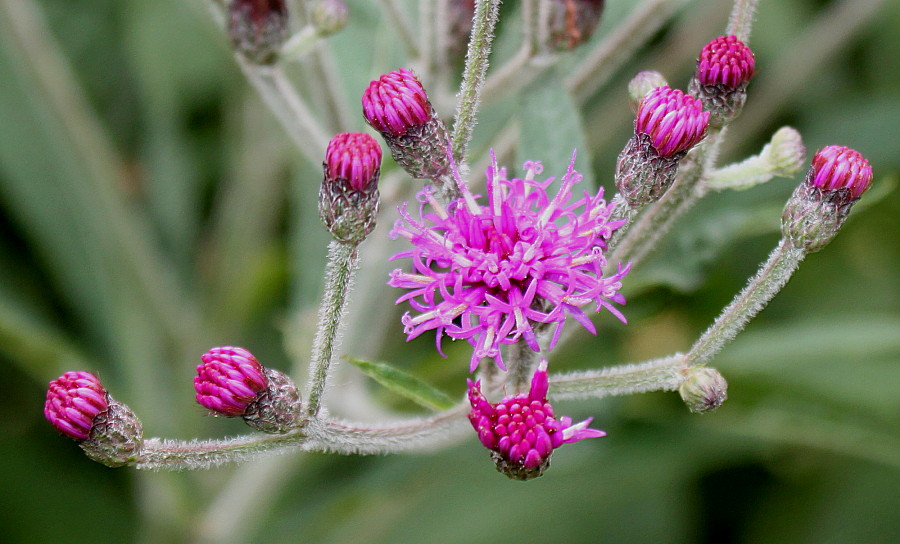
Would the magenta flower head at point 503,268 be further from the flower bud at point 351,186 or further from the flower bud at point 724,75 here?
the flower bud at point 724,75

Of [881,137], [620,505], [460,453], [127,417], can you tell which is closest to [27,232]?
[460,453]

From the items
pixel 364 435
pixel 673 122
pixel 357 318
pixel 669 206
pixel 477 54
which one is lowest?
pixel 357 318

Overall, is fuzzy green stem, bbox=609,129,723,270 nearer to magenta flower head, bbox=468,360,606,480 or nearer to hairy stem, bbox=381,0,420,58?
magenta flower head, bbox=468,360,606,480

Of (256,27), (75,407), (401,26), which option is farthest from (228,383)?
(401,26)

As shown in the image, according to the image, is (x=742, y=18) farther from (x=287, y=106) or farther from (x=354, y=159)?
(x=287, y=106)

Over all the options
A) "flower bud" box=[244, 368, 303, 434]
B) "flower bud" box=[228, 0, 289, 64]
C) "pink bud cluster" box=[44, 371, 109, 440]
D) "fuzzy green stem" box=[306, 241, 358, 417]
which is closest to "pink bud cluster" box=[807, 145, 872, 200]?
"fuzzy green stem" box=[306, 241, 358, 417]
